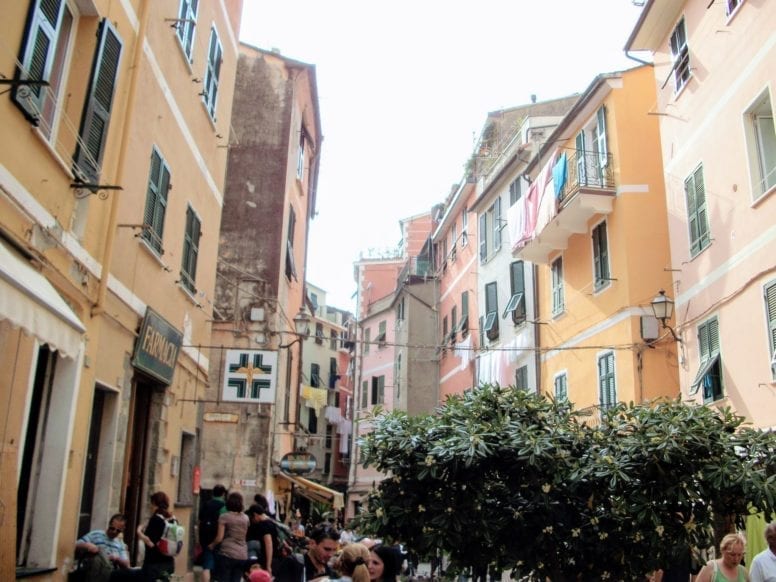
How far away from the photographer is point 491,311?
83.3ft

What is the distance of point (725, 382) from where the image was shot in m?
12.4

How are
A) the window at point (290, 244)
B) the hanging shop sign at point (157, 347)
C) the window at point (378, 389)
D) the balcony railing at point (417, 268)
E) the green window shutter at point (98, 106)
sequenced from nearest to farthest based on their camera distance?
1. the green window shutter at point (98, 106)
2. the hanging shop sign at point (157, 347)
3. the window at point (290, 244)
4. the balcony railing at point (417, 268)
5. the window at point (378, 389)

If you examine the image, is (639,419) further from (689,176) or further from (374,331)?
(374,331)

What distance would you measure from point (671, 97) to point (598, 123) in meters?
2.98

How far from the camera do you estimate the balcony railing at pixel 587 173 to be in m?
17.2

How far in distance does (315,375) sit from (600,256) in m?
37.5

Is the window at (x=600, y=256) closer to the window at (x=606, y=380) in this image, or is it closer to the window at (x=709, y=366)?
the window at (x=606, y=380)

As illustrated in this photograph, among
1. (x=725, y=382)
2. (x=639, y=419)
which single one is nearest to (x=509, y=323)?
(x=725, y=382)

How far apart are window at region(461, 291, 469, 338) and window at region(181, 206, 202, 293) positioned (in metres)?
16.7

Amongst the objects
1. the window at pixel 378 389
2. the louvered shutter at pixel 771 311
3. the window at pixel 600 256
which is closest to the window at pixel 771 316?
the louvered shutter at pixel 771 311

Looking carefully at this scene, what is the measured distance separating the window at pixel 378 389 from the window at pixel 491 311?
709 inches

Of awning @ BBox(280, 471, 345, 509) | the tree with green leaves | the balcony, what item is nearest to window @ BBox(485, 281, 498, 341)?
the balcony

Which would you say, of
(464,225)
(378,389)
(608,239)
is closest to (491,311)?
(464,225)

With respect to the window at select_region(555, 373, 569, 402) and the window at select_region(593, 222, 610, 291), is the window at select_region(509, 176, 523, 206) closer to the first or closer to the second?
the window at select_region(593, 222, 610, 291)
